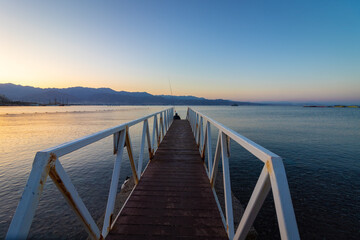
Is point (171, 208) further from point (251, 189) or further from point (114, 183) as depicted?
point (251, 189)

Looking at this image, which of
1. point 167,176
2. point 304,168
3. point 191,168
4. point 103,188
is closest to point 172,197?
point 167,176

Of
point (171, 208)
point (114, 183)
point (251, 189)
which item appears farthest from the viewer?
point (251, 189)

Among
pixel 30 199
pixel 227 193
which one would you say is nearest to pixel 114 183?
pixel 30 199

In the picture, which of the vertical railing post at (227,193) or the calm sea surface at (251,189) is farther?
the calm sea surface at (251,189)

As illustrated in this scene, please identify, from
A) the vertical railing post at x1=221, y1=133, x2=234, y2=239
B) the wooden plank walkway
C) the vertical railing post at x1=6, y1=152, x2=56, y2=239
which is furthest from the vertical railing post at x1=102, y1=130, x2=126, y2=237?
the vertical railing post at x1=221, y1=133, x2=234, y2=239

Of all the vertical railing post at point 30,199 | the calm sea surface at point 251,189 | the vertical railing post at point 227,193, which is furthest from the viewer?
the calm sea surface at point 251,189

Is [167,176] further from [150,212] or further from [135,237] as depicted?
[135,237]

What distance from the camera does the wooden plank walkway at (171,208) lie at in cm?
237

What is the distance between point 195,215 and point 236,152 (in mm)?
10029

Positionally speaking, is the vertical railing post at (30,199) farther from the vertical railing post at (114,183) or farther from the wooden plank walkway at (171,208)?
the wooden plank walkway at (171,208)

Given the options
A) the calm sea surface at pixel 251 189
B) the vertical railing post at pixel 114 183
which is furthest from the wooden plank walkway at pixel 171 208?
the calm sea surface at pixel 251 189

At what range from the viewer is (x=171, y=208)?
2936mm

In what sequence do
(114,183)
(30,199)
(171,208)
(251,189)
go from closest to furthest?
1. (30,199)
2. (114,183)
3. (171,208)
4. (251,189)

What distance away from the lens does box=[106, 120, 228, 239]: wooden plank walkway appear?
237 cm
